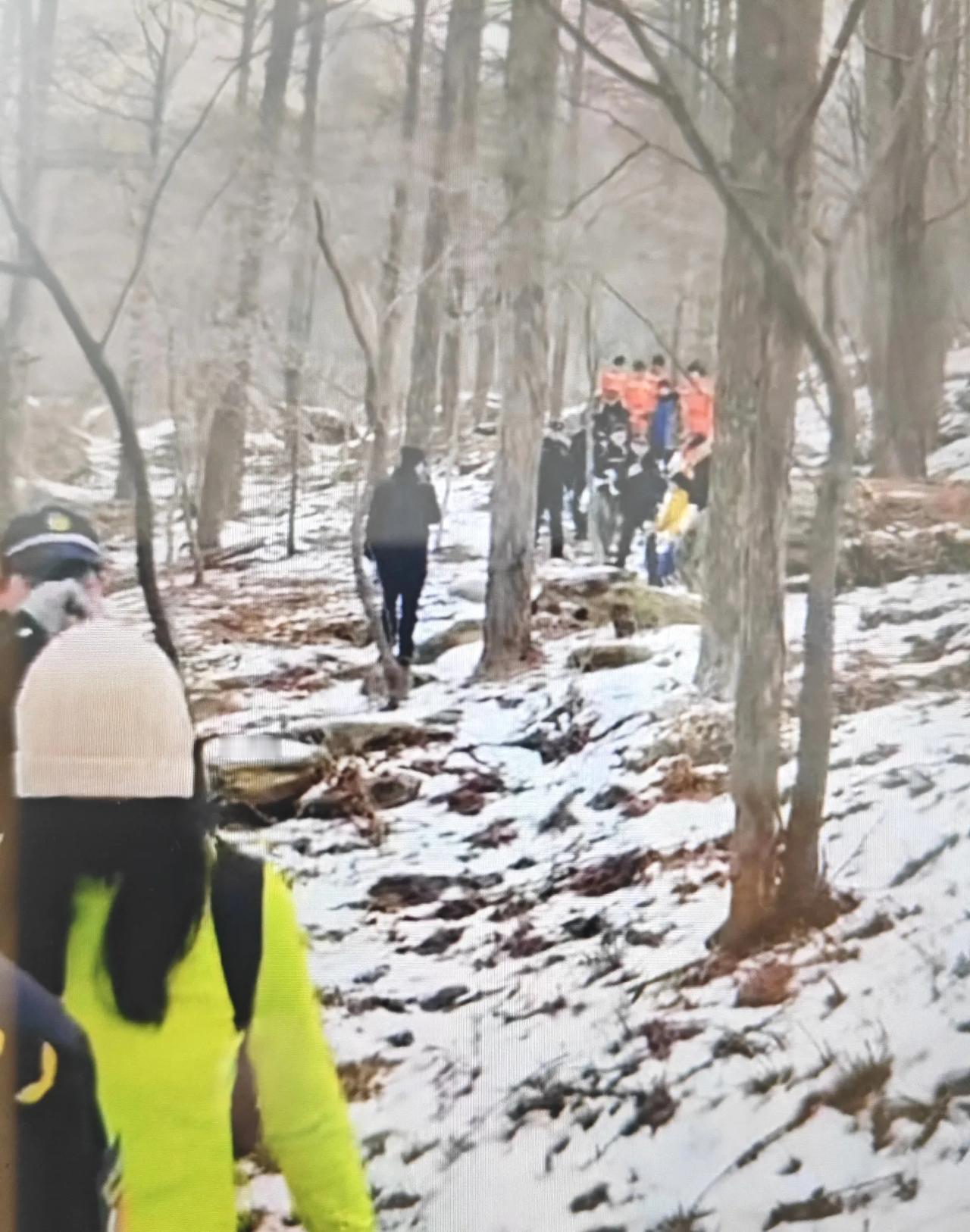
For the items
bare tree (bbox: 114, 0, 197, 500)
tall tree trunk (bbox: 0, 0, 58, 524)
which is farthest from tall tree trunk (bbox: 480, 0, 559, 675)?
tall tree trunk (bbox: 0, 0, 58, 524)

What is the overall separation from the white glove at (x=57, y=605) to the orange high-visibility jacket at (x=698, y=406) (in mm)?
645

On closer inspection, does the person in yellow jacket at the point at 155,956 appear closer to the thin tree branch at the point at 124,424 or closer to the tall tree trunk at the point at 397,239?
the thin tree branch at the point at 124,424

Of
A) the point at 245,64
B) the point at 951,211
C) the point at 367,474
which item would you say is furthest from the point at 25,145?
the point at 951,211

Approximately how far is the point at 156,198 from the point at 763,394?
65 centimetres

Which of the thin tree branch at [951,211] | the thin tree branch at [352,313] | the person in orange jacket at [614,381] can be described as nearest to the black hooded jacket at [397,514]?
the thin tree branch at [352,313]

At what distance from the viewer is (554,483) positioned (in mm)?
1404

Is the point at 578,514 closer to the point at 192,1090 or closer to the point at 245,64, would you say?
the point at 245,64

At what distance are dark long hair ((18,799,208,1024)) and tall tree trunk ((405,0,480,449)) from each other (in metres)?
0.46

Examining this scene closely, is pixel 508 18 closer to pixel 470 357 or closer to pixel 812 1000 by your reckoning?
pixel 470 357

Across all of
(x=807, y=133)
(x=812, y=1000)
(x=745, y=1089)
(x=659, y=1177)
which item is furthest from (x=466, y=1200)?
(x=807, y=133)

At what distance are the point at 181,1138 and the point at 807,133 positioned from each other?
3.82ft

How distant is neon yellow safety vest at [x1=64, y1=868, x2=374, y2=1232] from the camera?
3.78 ft

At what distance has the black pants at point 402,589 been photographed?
1.35 meters

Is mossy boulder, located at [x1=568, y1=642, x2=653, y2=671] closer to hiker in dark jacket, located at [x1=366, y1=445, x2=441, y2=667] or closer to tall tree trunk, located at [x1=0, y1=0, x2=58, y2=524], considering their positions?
hiker in dark jacket, located at [x1=366, y1=445, x2=441, y2=667]
